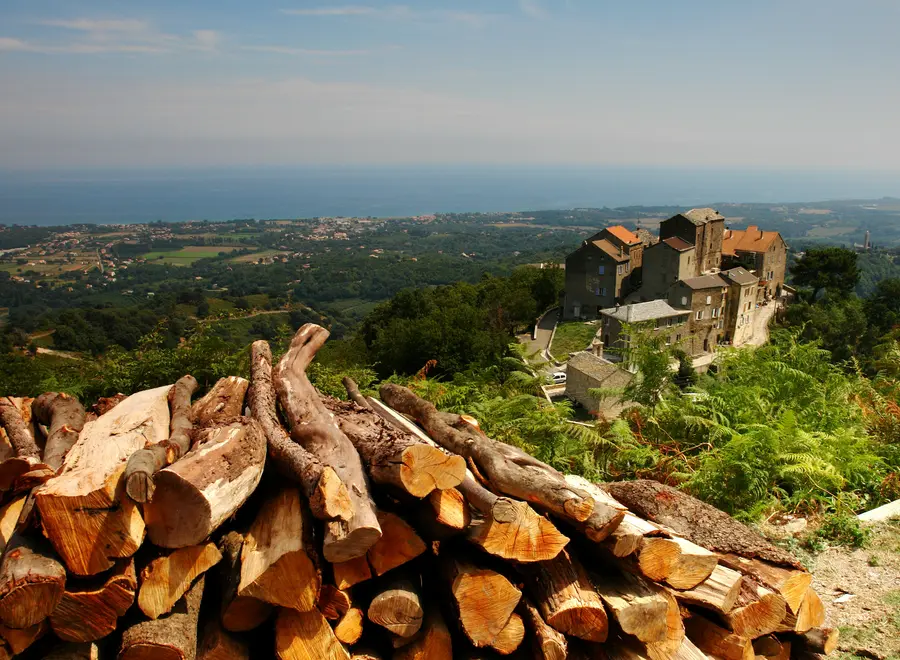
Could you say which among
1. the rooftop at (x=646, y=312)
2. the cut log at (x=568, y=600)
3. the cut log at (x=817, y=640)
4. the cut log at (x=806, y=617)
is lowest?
the rooftop at (x=646, y=312)

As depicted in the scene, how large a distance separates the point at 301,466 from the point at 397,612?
45.8 inches

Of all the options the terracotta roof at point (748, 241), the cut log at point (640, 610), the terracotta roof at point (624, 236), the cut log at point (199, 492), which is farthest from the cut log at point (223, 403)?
the terracotta roof at point (748, 241)

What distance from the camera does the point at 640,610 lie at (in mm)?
3568

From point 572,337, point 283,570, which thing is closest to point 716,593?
point 283,570

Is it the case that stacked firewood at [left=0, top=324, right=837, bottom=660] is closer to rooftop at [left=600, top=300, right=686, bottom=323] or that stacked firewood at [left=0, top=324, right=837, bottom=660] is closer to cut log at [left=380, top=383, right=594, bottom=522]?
cut log at [left=380, top=383, right=594, bottom=522]

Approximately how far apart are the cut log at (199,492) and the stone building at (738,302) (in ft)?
141

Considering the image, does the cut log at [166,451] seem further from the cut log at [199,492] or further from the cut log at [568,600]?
the cut log at [568,600]

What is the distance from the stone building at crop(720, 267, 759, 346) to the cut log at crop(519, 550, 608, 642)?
138 ft

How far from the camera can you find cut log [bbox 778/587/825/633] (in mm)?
4145

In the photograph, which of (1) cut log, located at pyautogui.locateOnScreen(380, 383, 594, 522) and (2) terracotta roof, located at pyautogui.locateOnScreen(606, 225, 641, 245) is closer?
(1) cut log, located at pyautogui.locateOnScreen(380, 383, 594, 522)

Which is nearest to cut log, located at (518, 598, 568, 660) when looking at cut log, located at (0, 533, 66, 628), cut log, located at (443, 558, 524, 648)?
cut log, located at (443, 558, 524, 648)

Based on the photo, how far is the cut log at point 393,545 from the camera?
365 cm

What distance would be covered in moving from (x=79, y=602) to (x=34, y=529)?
0.58 meters

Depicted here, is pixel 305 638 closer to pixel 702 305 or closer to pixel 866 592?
pixel 866 592
